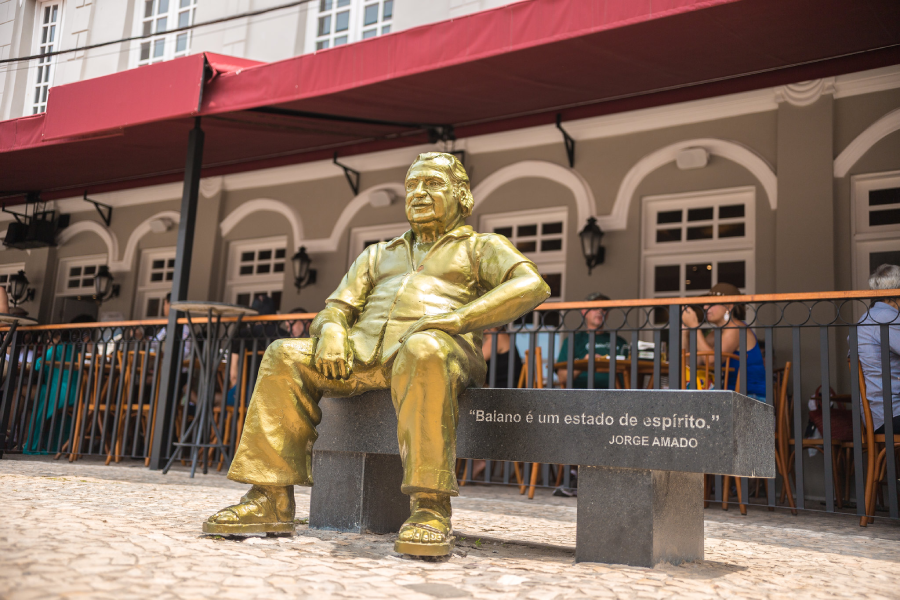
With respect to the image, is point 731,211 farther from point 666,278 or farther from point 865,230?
point 865,230

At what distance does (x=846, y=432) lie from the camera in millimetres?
5008

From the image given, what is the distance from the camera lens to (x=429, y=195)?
3.10 meters

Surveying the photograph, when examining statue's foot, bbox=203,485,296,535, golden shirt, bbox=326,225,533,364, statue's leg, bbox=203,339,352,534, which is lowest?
statue's foot, bbox=203,485,296,535

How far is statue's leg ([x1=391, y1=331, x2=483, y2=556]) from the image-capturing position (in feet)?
8.29

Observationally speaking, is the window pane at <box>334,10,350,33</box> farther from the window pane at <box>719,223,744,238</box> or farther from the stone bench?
the stone bench

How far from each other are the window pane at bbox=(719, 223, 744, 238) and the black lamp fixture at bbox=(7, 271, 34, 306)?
33.7ft

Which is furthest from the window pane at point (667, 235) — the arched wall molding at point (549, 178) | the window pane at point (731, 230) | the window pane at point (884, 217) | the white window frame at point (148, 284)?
the white window frame at point (148, 284)

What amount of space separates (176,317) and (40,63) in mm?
6146

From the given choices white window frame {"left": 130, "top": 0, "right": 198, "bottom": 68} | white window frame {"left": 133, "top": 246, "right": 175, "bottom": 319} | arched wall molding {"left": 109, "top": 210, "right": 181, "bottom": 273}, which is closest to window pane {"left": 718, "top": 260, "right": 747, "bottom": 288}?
white window frame {"left": 133, "top": 246, "right": 175, "bottom": 319}

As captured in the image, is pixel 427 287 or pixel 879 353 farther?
pixel 879 353

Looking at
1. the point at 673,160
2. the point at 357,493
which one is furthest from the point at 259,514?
the point at 673,160

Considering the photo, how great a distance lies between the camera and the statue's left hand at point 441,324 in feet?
8.91

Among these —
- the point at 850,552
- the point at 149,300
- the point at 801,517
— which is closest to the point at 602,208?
the point at 801,517

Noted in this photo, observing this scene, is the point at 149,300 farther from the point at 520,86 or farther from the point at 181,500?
the point at 181,500
